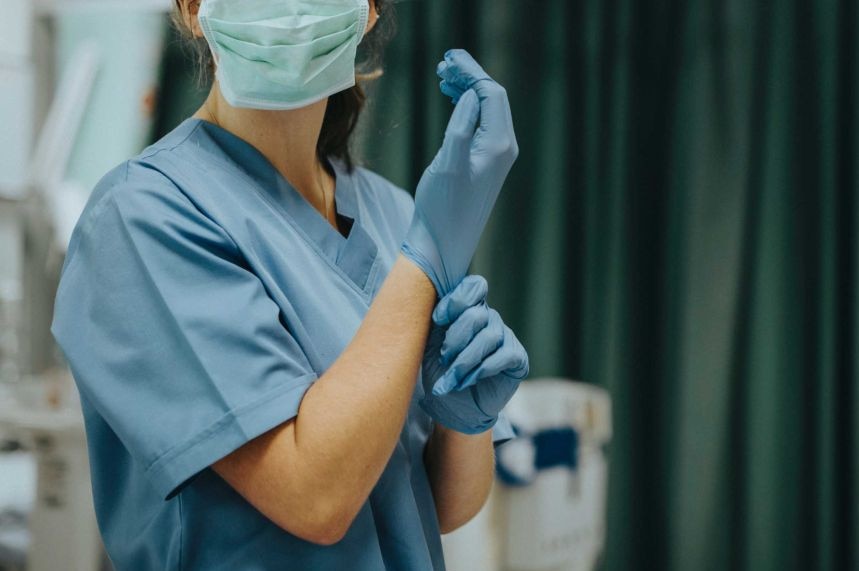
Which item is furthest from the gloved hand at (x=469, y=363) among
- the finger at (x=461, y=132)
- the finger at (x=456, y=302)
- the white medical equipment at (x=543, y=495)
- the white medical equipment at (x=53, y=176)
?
the white medical equipment at (x=53, y=176)

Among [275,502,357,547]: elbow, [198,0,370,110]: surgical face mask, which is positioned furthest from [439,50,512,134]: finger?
[275,502,357,547]: elbow

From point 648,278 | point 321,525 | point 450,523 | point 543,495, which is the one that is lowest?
point 543,495

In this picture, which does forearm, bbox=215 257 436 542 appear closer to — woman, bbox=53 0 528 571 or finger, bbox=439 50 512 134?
woman, bbox=53 0 528 571

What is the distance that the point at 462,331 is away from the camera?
A: 0.76 meters

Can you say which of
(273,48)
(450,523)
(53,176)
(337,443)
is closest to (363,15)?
(273,48)

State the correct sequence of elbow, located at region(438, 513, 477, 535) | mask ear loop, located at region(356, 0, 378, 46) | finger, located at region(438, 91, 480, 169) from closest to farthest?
finger, located at region(438, 91, 480, 169) < mask ear loop, located at region(356, 0, 378, 46) < elbow, located at region(438, 513, 477, 535)

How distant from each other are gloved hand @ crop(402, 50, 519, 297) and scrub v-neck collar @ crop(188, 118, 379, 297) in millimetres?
126

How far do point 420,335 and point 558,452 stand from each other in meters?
1.35

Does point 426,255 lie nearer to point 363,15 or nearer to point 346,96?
point 363,15

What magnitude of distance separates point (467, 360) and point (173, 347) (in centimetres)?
24

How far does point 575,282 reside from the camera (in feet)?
7.91

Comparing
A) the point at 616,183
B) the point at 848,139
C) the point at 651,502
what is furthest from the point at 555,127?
the point at 651,502

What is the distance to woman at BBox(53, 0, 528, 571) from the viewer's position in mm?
700

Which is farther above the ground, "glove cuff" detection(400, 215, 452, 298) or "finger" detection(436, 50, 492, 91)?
"finger" detection(436, 50, 492, 91)
